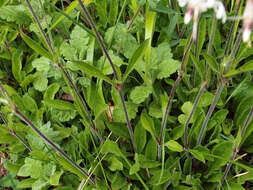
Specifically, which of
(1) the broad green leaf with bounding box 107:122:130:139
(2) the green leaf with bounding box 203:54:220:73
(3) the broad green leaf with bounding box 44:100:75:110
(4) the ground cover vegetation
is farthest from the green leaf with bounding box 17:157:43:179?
(2) the green leaf with bounding box 203:54:220:73

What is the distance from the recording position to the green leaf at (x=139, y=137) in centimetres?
139

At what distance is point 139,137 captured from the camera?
1.40 m

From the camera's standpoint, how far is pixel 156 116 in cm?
139

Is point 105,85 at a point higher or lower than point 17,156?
higher

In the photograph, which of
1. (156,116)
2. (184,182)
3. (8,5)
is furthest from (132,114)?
(8,5)

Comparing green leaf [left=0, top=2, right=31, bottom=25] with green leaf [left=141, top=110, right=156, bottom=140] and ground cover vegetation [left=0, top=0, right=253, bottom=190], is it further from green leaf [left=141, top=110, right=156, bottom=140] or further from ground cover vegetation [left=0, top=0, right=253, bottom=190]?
green leaf [left=141, top=110, right=156, bottom=140]

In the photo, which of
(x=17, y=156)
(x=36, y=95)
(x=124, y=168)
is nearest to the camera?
(x=124, y=168)

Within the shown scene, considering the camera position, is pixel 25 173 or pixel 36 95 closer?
pixel 25 173

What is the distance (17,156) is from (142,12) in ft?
3.15

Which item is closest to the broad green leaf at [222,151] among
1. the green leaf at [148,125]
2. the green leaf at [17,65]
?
the green leaf at [148,125]

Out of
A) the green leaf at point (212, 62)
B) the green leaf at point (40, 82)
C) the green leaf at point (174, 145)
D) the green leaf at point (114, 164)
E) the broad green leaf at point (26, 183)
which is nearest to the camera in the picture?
A: the green leaf at point (212, 62)

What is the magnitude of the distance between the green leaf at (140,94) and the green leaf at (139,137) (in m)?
0.11

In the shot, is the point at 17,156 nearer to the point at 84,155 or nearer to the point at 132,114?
the point at 84,155

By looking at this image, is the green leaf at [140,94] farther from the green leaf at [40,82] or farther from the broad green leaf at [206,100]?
the green leaf at [40,82]
